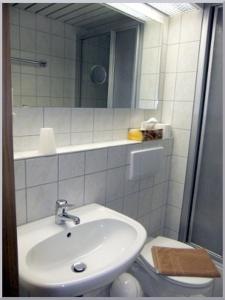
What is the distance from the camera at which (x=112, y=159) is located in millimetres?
1422

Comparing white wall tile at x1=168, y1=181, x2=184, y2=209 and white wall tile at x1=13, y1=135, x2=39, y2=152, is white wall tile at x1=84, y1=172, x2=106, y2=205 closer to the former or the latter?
white wall tile at x1=13, y1=135, x2=39, y2=152

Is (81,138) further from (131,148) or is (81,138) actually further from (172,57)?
(172,57)

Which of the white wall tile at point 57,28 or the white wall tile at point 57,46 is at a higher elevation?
the white wall tile at point 57,28

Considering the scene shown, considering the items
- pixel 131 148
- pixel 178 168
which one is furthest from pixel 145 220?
pixel 131 148

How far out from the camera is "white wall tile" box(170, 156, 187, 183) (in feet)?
→ 6.13

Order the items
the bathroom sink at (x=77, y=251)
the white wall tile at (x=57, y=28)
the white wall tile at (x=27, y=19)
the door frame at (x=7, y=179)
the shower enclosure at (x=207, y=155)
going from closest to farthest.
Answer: the door frame at (x=7, y=179) < the bathroom sink at (x=77, y=251) < the white wall tile at (x=27, y=19) < the white wall tile at (x=57, y=28) < the shower enclosure at (x=207, y=155)

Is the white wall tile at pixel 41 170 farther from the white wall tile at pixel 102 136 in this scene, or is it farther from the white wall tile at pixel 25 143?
the white wall tile at pixel 102 136

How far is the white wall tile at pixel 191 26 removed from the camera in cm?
168

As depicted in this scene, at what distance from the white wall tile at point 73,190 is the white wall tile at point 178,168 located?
89 centimetres

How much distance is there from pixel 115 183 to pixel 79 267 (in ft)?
1.89

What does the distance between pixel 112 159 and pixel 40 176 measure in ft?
1.52

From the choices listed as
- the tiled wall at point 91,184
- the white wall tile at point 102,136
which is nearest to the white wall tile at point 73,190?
the tiled wall at point 91,184

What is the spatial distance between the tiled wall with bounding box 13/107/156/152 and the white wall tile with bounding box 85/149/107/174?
6.1 inches

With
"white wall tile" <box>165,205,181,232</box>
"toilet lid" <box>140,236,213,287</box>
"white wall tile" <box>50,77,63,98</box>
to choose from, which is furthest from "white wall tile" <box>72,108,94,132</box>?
"white wall tile" <box>165,205,181,232</box>
